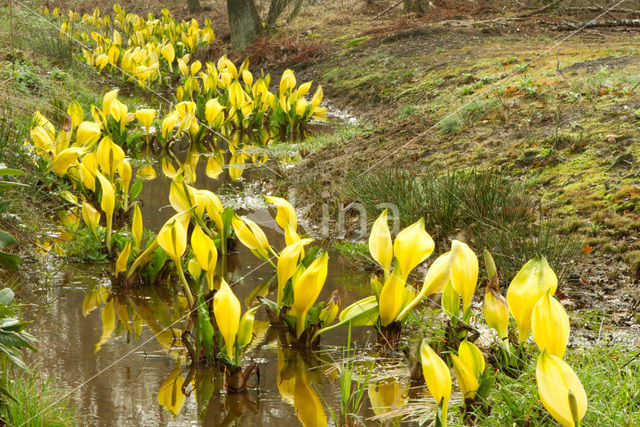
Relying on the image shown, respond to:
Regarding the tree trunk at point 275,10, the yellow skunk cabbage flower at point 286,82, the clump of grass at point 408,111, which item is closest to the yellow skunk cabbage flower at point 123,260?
the clump of grass at point 408,111

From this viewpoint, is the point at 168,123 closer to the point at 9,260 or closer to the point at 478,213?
the point at 478,213

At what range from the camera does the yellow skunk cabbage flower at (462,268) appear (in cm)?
252

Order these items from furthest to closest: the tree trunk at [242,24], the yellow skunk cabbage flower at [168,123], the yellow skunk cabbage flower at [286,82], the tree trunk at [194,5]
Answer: the tree trunk at [194,5] → the tree trunk at [242,24] → the yellow skunk cabbage flower at [286,82] → the yellow skunk cabbage flower at [168,123]

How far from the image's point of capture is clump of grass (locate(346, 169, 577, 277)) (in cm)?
377

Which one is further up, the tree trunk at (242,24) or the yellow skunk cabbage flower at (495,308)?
the tree trunk at (242,24)

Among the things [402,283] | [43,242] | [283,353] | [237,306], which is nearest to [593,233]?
[402,283]

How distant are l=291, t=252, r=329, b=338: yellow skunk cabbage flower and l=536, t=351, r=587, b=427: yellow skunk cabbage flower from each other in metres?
1.21

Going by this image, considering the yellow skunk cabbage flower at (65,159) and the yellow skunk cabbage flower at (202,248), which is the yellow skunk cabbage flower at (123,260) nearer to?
the yellow skunk cabbage flower at (202,248)

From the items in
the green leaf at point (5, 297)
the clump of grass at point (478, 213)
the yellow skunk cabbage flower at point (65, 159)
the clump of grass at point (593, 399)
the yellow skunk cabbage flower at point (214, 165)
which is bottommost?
the yellow skunk cabbage flower at point (214, 165)

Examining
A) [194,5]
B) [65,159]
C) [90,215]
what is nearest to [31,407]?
[90,215]

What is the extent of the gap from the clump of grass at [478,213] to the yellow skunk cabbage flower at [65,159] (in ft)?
6.46

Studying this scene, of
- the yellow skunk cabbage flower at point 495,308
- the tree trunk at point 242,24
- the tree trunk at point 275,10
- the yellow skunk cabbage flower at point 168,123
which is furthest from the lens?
the tree trunk at point 275,10

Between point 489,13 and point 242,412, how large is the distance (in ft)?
40.5

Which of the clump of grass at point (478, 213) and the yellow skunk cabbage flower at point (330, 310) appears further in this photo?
the clump of grass at point (478, 213)
